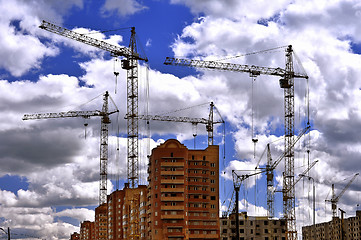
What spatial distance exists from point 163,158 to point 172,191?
11.8 metres

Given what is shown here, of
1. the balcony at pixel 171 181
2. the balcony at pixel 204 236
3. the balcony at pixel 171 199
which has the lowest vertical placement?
the balcony at pixel 204 236

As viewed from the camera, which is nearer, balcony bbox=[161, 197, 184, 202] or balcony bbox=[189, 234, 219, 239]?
balcony bbox=[161, 197, 184, 202]

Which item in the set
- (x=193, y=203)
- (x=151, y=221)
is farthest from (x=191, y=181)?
(x=151, y=221)

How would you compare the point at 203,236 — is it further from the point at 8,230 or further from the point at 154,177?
the point at 8,230

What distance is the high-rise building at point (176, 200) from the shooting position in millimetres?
188625

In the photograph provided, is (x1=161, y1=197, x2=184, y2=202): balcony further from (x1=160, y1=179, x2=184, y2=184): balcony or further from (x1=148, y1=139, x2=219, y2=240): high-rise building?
(x1=160, y1=179, x2=184, y2=184): balcony

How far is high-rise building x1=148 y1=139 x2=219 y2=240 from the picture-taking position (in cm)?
18862

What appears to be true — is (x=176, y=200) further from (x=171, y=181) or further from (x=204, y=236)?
(x=204, y=236)

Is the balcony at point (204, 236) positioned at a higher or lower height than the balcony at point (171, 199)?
lower

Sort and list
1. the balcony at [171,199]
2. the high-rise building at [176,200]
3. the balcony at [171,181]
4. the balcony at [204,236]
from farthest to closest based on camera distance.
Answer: the balcony at [204,236] → the balcony at [171,181] → the balcony at [171,199] → the high-rise building at [176,200]

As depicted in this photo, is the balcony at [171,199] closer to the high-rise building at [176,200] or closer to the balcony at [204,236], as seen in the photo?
the high-rise building at [176,200]

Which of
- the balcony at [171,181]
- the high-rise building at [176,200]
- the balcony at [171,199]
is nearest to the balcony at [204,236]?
the high-rise building at [176,200]

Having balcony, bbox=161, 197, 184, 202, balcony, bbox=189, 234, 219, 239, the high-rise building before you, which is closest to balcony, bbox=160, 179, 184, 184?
the high-rise building

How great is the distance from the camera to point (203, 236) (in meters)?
195
